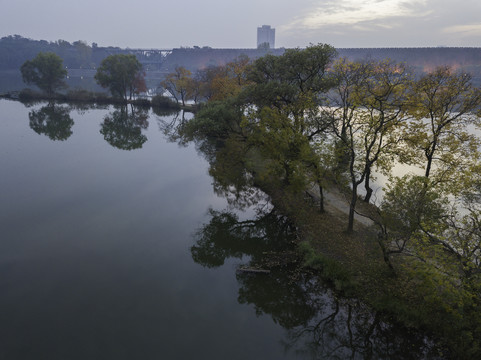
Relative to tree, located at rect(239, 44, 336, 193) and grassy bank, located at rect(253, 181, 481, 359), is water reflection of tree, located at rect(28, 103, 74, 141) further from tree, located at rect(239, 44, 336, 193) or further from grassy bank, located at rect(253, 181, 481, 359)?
grassy bank, located at rect(253, 181, 481, 359)

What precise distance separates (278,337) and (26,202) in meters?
30.8

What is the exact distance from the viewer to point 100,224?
29438 millimetres

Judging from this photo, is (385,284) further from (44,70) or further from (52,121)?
(44,70)

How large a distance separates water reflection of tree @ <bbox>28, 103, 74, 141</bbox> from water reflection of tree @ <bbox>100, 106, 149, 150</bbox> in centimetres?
817

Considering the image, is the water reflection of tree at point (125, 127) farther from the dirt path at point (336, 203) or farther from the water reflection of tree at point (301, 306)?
the water reflection of tree at point (301, 306)

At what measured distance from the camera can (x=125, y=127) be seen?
76500 mm

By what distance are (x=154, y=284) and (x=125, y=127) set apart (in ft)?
207

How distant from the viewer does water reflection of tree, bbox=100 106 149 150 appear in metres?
62.6

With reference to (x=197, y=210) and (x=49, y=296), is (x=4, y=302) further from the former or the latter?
(x=197, y=210)

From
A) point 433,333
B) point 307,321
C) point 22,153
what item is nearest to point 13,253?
point 307,321

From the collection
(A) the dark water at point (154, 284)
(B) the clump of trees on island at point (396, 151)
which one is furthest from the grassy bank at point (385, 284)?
(A) the dark water at point (154, 284)

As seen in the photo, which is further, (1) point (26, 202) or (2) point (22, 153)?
(2) point (22, 153)

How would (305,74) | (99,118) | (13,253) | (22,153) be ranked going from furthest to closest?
1. (99,118)
2. (22,153)
3. (305,74)
4. (13,253)

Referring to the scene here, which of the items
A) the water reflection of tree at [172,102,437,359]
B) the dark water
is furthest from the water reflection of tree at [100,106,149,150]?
the water reflection of tree at [172,102,437,359]
